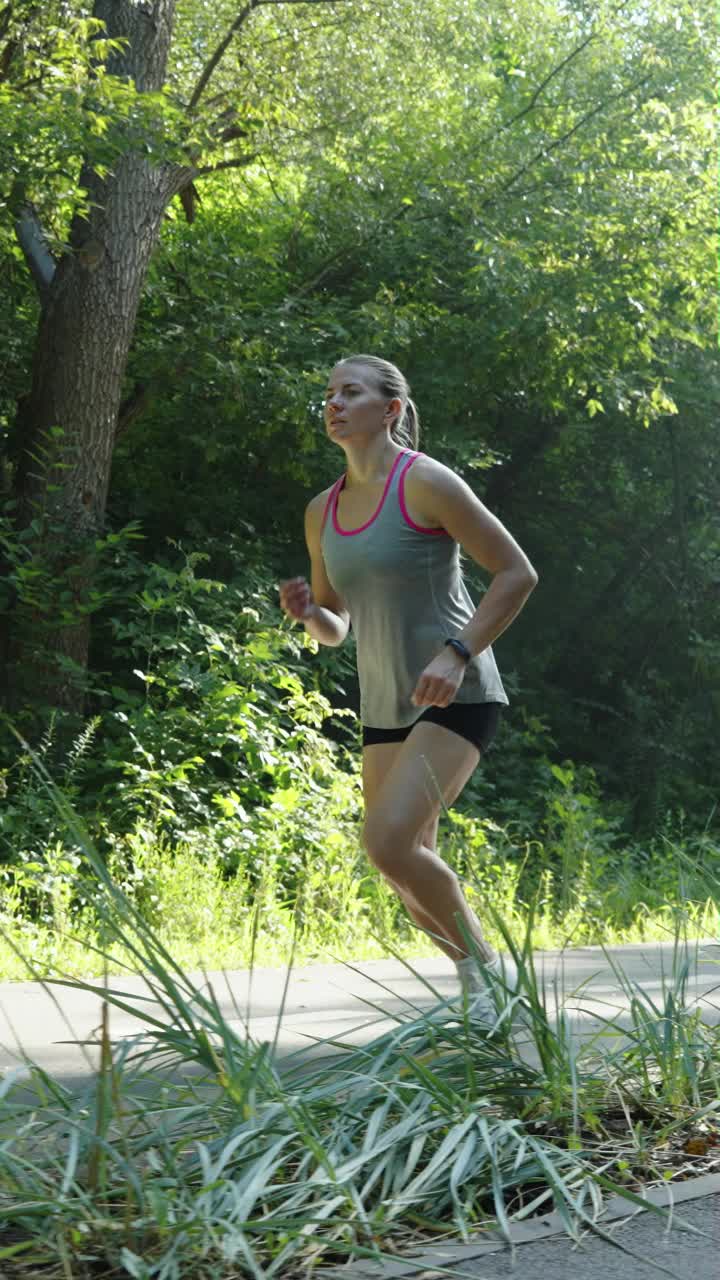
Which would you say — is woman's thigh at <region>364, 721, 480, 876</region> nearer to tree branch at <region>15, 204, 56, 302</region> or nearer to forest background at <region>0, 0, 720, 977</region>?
forest background at <region>0, 0, 720, 977</region>

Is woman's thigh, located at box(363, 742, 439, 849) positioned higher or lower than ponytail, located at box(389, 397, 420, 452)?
lower

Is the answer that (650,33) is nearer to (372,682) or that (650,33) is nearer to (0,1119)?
(372,682)

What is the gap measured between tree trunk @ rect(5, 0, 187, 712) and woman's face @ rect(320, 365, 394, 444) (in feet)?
21.5

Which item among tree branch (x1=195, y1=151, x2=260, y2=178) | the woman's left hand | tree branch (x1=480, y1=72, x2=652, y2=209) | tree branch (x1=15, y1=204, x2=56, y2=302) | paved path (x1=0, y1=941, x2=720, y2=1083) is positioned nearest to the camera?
the woman's left hand

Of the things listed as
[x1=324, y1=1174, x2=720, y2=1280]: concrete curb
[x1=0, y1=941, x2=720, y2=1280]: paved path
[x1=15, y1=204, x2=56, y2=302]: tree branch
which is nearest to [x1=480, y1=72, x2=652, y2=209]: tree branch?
[x1=15, y1=204, x2=56, y2=302]: tree branch

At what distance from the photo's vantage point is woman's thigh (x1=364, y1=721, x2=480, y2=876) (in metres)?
4.06

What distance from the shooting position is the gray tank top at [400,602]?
14.1 ft

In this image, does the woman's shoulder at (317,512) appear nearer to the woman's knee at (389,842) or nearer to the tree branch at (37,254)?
the woman's knee at (389,842)

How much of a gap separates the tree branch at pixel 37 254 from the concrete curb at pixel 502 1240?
997 cm

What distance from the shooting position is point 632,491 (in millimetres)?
17531

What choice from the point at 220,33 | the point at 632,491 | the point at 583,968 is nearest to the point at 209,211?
the point at 220,33

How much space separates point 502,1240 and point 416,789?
5.70 feet

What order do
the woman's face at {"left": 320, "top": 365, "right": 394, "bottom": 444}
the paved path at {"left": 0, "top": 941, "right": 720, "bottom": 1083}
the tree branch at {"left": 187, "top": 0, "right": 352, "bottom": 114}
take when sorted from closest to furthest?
1. the paved path at {"left": 0, "top": 941, "right": 720, "bottom": 1083}
2. the woman's face at {"left": 320, "top": 365, "right": 394, "bottom": 444}
3. the tree branch at {"left": 187, "top": 0, "right": 352, "bottom": 114}

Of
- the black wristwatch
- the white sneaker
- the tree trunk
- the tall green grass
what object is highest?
the tree trunk
